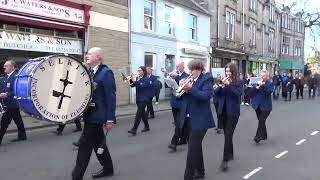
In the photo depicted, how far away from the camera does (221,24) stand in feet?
124

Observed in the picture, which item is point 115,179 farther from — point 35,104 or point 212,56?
point 212,56

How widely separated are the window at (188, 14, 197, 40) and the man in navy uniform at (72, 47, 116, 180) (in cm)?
2484

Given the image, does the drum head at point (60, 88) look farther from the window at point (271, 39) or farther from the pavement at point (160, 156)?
the window at point (271, 39)

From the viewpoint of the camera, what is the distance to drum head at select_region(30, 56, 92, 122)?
620 centimetres

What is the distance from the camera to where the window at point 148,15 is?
25.9m

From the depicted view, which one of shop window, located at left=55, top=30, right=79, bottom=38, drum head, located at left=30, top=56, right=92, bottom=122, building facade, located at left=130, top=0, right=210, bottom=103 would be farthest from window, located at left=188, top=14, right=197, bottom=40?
drum head, located at left=30, top=56, right=92, bottom=122

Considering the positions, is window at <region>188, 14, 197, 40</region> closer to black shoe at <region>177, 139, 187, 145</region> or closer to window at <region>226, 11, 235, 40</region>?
window at <region>226, 11, 235, 40</region>

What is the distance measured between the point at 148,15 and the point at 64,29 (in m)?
7.31

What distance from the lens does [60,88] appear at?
6477mm

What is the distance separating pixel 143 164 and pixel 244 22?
3656 centimetres

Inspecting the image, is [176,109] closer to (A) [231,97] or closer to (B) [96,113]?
(A) [231,97]

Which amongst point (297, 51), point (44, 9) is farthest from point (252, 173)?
point (297, 51)

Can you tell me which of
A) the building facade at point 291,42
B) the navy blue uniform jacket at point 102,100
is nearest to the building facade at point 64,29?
the navy blue uniform jacket at point 102,100

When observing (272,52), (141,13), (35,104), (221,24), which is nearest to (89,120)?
(35,104)
